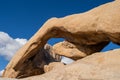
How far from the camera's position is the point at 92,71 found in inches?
586

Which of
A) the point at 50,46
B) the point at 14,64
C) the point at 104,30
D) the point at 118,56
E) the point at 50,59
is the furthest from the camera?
the point at 50,46

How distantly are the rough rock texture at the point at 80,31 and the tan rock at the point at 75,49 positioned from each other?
233 millimetres

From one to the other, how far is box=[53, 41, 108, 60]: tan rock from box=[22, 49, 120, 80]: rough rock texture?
21.3 feet

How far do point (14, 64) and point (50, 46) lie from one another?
6.52 m

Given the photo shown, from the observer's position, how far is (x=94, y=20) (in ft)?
64.0

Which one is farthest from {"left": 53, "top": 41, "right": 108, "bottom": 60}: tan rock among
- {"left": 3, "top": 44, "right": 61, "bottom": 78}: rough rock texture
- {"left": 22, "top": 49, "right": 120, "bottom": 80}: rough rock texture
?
{"left": 22, "top": 49, "right": 120, "bottom": 80}: rough rock texture

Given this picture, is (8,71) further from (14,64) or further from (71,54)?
(71,54)

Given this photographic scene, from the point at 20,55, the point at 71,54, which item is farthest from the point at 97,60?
the point at 20,55

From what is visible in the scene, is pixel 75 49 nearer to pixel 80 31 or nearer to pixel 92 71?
pixel 80 31

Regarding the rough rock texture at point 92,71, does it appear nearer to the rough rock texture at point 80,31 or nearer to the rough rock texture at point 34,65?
the rough rock texture at point 80,31

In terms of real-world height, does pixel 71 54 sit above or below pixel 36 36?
below

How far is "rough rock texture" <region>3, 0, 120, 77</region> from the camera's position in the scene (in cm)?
1856

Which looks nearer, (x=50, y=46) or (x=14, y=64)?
(x=14, y=64)

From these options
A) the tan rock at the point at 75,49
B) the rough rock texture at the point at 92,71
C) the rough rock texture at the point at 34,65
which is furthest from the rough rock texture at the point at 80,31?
the rough rock texture at the point at 92,71
